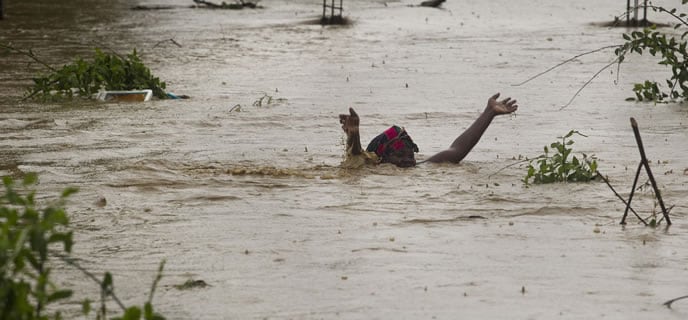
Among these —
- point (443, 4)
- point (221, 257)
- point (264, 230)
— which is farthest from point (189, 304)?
point (443, 4)

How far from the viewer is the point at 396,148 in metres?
9.30

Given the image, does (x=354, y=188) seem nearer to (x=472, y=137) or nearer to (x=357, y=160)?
(x=357, y=160)

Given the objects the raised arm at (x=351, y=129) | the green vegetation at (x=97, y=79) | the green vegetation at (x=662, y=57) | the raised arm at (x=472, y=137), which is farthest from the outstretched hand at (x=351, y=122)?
the green vegetation at (x=97, y=79)

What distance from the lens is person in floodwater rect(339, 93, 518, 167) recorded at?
915 cm

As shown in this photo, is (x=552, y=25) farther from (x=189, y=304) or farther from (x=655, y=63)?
(x=189, y=304)

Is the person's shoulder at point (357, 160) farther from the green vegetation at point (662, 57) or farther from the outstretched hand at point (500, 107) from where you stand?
the green vegetation at point (662, 57)

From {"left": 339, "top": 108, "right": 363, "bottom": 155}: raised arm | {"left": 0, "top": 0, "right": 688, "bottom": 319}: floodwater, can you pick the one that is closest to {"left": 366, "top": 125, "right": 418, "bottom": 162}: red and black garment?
{"left": 0, "top": 0, "right": 688, "bottom": 319}: floodwater

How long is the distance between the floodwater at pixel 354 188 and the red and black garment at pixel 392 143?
154 millimetres

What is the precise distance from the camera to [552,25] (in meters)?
21.7

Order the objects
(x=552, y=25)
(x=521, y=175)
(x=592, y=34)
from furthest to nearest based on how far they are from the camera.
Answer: (x=552, y=25) < (x=592, y=34) < (x=521, y=175)

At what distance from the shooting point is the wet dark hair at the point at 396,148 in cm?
927

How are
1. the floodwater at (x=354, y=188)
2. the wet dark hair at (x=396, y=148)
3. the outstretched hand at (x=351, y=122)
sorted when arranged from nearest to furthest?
the floodwater at (x=354, y=188) → the outstretched hand at (x=351, y=122) → the wet dark hair at (x=396, y=148)

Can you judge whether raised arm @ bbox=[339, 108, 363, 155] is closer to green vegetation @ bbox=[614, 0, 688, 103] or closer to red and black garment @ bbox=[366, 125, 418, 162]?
red and black garment @ bbox=[366, 125, 418, 162]

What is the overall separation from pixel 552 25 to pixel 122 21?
7981 millimetres
